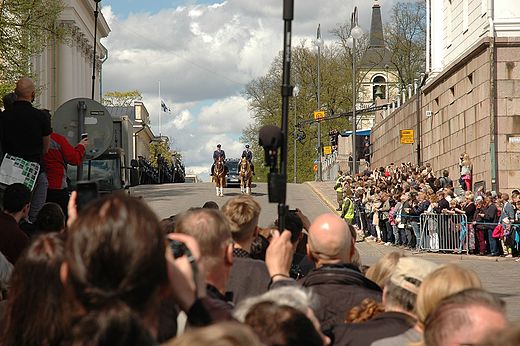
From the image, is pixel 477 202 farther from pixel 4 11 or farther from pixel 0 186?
pixel 0 186

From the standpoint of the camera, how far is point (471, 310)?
13.8 feet

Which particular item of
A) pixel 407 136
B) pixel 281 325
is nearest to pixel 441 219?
pixel 407 136

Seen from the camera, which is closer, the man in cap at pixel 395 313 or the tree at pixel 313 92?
the man in cap at pixel 395 313

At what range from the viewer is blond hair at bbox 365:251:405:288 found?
6574 millimetres

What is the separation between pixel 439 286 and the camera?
4.89 meters

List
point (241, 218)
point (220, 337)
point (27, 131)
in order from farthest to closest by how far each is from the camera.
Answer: point (27, 131) → point (241, 218) → point (220, 337)

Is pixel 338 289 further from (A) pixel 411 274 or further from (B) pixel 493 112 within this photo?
(B) pixel 493 112

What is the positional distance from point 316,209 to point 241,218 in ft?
126

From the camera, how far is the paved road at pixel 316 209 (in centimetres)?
2069

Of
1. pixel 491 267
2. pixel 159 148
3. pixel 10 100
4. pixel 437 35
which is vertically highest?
pixel 437 35

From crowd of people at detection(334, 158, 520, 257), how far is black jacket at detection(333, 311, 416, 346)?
75.1ft

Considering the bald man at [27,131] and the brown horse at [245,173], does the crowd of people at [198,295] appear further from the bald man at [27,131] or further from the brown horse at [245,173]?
the brown horse at [245,173]

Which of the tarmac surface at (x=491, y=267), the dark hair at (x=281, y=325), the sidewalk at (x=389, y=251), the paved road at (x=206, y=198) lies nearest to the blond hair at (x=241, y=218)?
the dark hair at (x=281, y=325)

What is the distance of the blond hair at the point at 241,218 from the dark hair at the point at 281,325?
3.07 m
